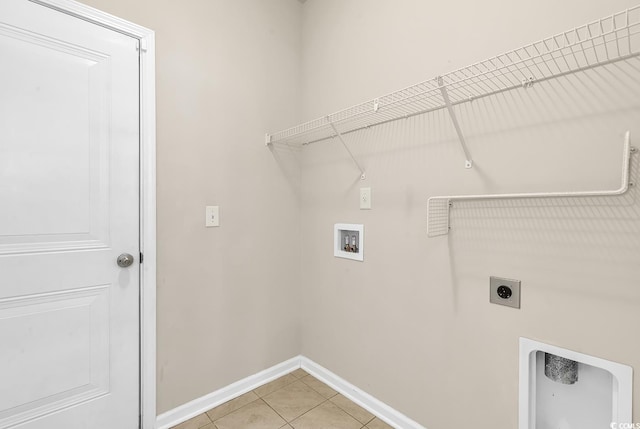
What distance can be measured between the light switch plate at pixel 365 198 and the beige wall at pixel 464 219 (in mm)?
45

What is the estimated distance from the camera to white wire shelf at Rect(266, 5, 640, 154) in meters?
0.97

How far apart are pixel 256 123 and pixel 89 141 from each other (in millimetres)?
935

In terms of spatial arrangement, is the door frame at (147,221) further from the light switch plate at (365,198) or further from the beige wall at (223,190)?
the light switch plate at (365,198)

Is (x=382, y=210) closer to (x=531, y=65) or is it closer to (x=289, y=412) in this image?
(x=531, y=65)

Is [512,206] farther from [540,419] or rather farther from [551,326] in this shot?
[540,419]

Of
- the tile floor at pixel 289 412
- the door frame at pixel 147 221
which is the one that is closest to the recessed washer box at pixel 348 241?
the tile floor at pixel 289 412

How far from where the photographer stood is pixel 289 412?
5.74ft

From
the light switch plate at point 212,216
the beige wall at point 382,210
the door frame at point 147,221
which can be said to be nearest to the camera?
the beige wall at point 382,210

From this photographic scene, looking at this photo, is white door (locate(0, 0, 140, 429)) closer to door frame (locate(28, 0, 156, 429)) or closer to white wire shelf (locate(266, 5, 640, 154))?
door frame (locate(28, 0, 156, 429))

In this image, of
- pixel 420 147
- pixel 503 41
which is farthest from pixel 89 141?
pixel 503 41

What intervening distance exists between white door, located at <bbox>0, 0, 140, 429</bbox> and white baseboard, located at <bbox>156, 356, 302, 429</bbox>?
180 millimetres

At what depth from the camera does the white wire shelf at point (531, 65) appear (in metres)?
0.97

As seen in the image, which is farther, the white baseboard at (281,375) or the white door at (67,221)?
the white baseboard at (281,375)

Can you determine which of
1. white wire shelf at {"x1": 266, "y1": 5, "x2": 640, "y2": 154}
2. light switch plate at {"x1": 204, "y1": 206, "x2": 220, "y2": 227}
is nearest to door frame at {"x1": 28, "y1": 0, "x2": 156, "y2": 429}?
light switch plate at {"x1": 204, "y1": 206, "x2": 220, "y2": 227}
